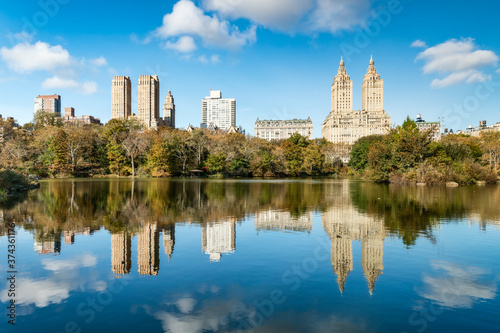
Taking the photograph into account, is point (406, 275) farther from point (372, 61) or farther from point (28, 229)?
point (372, 61)

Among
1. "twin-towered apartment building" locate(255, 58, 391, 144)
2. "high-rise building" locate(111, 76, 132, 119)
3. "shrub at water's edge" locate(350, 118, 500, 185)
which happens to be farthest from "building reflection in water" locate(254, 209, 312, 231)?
"high-rise building" locate(111, 76, 132, 119)

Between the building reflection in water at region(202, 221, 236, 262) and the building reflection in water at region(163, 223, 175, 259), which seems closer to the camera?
the building reflection in water at region(163, 223, 175, 259)

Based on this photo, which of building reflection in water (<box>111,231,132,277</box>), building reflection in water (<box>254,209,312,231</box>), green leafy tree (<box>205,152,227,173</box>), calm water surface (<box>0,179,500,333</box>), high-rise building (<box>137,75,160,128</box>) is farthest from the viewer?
high-rise building (<box>137,75,160,128</box>)

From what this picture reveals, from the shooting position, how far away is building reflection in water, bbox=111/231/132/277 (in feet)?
25.4

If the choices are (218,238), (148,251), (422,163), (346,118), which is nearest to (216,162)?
(422,163)

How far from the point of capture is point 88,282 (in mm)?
6898

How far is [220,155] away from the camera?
61406 mm

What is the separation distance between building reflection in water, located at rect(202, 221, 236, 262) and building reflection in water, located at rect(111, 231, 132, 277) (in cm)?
211

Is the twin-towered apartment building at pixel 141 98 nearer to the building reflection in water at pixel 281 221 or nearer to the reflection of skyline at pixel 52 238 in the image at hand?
the building reflection in water at pixel 281 221

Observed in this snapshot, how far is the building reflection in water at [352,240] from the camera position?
306 inches

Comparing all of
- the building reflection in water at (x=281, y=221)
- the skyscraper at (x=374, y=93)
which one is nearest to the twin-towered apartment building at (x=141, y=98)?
the skyscraper at (x=374, y=93)

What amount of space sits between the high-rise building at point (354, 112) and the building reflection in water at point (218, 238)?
524 ft

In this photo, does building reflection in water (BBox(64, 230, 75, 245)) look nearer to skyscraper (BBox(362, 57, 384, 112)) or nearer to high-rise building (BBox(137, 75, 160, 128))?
high-rise building (BBox(137, 75, 160, 128))

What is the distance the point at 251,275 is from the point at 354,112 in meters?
176
